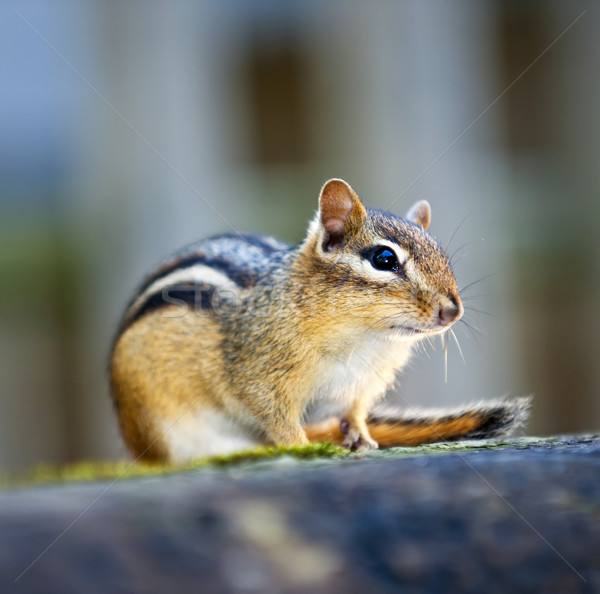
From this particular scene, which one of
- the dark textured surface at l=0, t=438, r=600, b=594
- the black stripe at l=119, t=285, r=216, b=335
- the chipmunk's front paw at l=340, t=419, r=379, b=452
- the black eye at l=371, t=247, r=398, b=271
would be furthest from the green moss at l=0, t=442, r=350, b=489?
the black stripe at l=119, t=285, r=216, b=335

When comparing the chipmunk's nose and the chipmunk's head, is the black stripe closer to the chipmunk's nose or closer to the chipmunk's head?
the chipmunk's head

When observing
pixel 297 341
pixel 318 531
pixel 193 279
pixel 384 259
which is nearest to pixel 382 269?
pixel 384 259

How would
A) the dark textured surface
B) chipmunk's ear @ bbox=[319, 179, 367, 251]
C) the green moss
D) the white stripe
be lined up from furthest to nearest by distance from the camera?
the white stripe → chipmunk's ear @ bbox=[319, 179, 367, 251] → the green moss → the dark textured surface

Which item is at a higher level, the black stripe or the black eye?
the black eye

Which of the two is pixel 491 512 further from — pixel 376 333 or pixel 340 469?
pixel 376 333

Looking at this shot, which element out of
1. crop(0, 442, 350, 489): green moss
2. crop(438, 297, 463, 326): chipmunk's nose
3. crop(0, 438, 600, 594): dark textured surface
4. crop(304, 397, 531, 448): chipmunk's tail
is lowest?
crop(304, 397, 531, 448): chipmunk's tail

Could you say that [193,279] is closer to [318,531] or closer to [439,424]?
[439,424]
